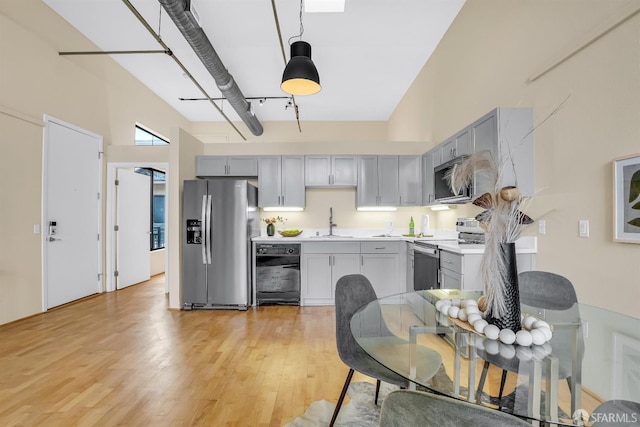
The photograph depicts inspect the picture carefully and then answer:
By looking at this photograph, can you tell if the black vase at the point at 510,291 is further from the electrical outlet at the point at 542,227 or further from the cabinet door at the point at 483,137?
the electrical outlet at the point at 542,227

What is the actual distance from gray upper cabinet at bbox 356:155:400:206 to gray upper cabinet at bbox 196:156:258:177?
1.77 m

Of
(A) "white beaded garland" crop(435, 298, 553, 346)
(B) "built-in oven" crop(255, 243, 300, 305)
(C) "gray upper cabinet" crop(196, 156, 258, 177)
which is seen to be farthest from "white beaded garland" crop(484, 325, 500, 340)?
(C) "gray upper cabinet" crop(196, 156, 258, 177)

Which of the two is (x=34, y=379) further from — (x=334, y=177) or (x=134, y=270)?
(x=334, y=177)

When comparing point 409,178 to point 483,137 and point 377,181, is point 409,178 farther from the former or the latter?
point 483,137

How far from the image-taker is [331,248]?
14.8ft

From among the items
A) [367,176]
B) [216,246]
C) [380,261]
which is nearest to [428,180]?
[367,176]

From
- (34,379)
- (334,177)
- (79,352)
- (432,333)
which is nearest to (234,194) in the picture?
(334,177)

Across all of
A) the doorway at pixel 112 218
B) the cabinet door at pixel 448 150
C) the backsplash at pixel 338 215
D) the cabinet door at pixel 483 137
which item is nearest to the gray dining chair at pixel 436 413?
the cabinet door at pixel 483 137

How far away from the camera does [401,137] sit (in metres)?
6.30

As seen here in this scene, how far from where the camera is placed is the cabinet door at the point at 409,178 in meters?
5.12

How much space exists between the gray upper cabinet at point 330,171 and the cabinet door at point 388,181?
1.40 ft

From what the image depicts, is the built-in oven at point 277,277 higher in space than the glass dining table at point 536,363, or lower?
lower

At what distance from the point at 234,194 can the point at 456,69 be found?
3374 millimetres

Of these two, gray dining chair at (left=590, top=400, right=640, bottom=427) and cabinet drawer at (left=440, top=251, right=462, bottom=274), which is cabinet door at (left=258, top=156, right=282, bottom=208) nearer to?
cabinet drawer at (left=440, top=251, right=462, bottom=274)
